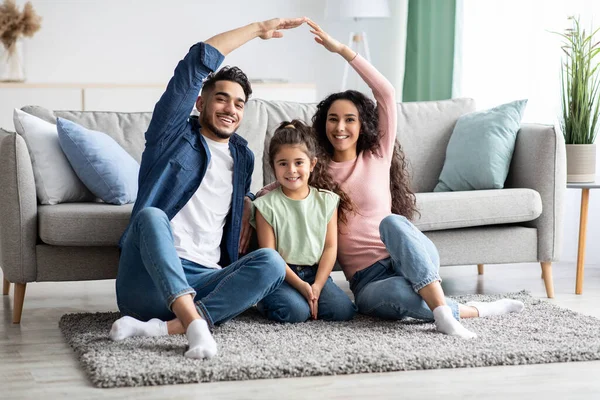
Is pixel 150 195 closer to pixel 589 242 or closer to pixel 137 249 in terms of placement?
pixel 137 249

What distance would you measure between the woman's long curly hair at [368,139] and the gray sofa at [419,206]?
136 mm

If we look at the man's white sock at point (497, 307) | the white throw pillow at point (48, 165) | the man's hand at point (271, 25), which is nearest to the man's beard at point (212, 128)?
the man's hand at point (271, 25)

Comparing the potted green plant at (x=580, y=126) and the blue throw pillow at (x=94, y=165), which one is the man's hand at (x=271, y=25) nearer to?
the blue throw pillow at (x=94, y=165)

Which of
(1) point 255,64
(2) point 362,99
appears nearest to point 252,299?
(2) point 362,99

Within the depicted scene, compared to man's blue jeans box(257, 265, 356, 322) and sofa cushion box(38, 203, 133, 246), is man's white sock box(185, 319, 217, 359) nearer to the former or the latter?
man's blue jeans box(257, 265, 356, 322)

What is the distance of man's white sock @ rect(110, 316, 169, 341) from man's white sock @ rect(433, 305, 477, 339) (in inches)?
31.2

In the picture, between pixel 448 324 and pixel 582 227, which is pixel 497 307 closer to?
pixel 448 324

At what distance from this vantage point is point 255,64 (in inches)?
223

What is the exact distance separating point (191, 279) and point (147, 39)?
323 cm

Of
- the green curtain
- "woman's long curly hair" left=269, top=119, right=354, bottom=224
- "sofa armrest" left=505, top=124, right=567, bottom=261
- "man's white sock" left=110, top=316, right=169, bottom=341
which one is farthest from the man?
the green curtain

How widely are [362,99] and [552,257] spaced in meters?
1.02

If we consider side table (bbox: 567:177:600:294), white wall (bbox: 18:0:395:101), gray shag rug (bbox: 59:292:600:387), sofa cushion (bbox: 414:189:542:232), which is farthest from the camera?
white wall (bbox: 18:0:395:101)

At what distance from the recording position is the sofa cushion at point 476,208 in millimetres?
3160

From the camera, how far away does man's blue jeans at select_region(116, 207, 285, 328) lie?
2.43 m
